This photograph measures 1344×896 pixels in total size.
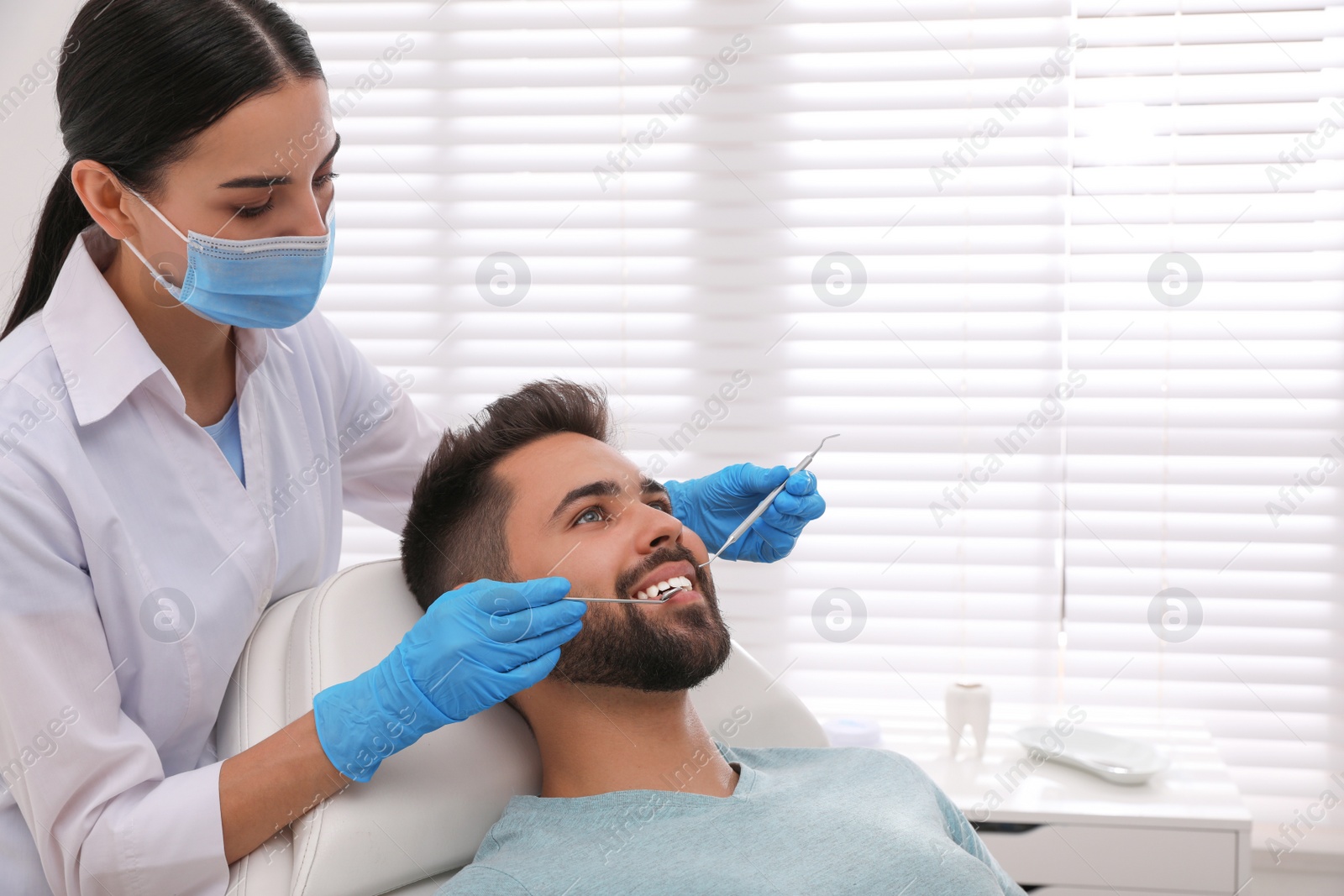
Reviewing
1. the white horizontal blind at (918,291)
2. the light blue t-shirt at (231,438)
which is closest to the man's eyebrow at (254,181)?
the light blue t-shirt at (231,438)

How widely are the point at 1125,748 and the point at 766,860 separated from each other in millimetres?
1207

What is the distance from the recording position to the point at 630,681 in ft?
4.25

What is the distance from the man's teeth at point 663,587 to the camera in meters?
1.32

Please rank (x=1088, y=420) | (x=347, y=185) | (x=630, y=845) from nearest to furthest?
(x=630, y=845), (x=1088, y=420), (x=347, y=185)

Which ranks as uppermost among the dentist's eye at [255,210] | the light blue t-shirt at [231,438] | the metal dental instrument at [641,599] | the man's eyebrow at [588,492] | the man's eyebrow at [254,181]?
the man's eyebrow at [254,181]

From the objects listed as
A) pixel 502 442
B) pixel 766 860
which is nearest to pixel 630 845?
pixel 766 860

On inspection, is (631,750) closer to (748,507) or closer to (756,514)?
(756,514)

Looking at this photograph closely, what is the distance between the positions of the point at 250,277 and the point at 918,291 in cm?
Result: 151

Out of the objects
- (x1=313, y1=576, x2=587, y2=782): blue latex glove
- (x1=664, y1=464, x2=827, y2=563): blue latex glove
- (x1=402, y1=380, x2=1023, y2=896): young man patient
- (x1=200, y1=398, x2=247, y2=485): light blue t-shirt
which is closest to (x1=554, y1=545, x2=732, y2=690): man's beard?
(x1=402, y1=380, x2=1023, y2=896): young man patient

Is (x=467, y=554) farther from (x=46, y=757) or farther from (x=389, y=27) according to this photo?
(x=389, y=27)

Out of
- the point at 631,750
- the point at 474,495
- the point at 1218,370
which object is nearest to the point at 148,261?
the point at 474,495

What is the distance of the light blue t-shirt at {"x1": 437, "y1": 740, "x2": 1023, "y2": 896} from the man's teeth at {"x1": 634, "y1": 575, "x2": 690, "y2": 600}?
0.76ft

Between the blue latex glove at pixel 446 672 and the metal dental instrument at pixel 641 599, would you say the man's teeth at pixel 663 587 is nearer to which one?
the metal dental instrument at pixel 641 599

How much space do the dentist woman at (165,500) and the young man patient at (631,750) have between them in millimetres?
146
